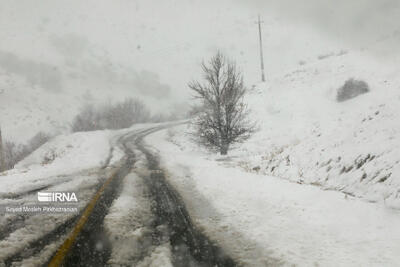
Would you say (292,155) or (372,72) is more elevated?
(372,72)

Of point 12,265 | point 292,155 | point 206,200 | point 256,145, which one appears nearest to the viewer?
point 12,265

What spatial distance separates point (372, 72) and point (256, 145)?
1230cm

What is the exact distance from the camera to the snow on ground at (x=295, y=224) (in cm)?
396

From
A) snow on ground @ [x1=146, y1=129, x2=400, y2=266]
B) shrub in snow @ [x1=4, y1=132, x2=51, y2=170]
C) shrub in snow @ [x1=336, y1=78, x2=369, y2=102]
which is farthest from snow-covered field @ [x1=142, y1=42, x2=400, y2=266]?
shrub in snow @ [x1=4, y1=132, x2=51, y2=170]

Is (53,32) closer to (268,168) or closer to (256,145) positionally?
(256,145)

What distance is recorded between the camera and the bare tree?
16906 millimetres

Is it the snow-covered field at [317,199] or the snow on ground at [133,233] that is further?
the snow-covered field at [317,199]

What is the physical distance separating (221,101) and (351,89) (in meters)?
13.0

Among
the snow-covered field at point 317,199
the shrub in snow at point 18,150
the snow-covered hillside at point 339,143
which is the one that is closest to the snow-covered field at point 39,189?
the snow-covered field at point 317,199

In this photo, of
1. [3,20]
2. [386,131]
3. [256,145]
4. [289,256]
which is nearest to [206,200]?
[289,256]

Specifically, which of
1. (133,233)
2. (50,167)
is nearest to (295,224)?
(133,233)

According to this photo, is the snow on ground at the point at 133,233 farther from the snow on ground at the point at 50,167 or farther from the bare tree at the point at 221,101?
the bare tree at the point at 221,101

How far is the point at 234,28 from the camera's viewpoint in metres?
87.3

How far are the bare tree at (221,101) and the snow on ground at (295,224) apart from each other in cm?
902
